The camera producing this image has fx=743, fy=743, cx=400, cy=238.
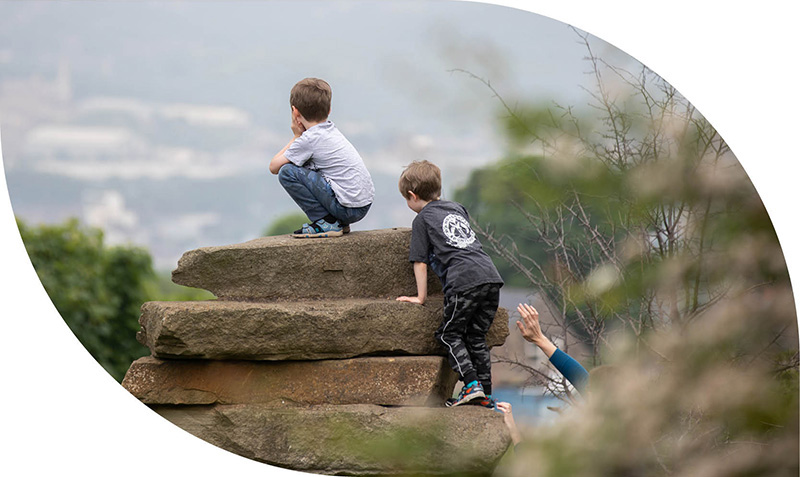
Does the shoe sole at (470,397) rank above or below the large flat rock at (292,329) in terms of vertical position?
below

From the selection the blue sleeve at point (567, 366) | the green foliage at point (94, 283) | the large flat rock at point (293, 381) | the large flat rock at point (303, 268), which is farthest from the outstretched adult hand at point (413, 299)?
the green foliage at point (94, 283)

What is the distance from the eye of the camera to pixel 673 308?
1640 millimetres

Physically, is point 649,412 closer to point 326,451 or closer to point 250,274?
point 326,451

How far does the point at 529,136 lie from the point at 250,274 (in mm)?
2664

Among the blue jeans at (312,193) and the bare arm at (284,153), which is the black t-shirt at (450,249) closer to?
the blue jeans at (312,193)

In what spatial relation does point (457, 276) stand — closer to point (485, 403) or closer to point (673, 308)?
point (485, 403)

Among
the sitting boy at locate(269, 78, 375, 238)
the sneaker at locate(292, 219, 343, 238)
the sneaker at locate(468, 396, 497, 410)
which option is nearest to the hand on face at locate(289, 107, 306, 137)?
the sitting boy at locate(269, 78, 375, 238)

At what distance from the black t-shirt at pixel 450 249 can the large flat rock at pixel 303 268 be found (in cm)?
19

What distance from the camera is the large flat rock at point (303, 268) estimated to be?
13.1 ft

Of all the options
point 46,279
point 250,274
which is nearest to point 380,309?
point 250,274

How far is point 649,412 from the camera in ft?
3.89

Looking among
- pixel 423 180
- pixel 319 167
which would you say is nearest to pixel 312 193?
pixel 319 167

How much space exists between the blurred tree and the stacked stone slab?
1800 millimetres

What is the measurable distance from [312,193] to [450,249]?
2.75ft
